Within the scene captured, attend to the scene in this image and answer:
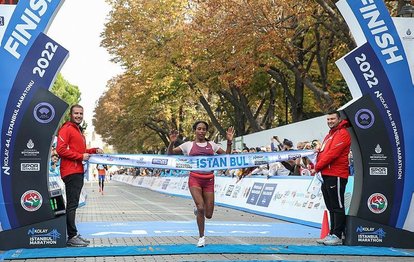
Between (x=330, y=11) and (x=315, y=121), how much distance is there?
3.52 m

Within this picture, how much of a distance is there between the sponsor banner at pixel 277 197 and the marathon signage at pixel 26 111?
6007mm

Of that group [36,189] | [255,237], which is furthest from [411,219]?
[36,189]

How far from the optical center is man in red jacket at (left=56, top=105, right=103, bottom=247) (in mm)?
10750

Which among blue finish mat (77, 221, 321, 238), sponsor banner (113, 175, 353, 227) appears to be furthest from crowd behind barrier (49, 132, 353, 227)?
blue finish mat (77, 221, 321, 238)

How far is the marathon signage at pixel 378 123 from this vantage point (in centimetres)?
1112

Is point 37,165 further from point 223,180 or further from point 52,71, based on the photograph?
point 223,180

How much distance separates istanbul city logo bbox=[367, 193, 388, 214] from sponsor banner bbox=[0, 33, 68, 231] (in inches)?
207

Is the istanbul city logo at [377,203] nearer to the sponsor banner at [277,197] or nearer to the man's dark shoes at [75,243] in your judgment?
the sponsor banner at [277,197]

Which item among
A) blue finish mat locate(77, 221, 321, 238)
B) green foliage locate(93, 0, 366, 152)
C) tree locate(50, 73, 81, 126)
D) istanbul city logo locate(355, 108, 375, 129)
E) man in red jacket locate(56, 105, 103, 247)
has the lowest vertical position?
blue finish mat locate(77, 221, 321, 238)

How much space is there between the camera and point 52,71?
35.1ft

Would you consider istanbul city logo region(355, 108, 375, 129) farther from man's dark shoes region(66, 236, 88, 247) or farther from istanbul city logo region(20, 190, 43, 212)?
istanbul city logo region(20, 190, 43, 212)

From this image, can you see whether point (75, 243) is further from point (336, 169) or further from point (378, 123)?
point (378, 123)

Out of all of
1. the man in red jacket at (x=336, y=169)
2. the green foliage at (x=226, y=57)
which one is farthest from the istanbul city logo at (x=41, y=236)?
the green foliage at (x=226, y=57)

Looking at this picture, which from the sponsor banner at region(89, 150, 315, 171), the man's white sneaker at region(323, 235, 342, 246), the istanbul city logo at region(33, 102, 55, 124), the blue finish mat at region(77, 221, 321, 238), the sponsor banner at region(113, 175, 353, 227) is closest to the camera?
the istanbul city logo at region(33, 102, 55, 124)
